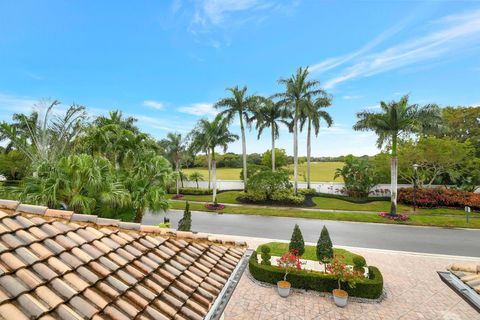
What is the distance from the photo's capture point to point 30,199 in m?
8.77

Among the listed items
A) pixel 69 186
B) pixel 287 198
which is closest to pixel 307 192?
pixel 287 198

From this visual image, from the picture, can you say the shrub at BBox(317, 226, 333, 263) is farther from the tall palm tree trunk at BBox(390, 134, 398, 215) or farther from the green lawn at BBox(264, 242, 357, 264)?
the tall palm tree trunk at BBox(390, 134, 398, 215)

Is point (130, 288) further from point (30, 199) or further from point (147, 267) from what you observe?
point (30, 199)

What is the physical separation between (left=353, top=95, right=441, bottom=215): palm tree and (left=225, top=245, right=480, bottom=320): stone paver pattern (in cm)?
1236

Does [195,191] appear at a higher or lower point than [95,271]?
lower

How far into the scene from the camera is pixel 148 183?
13594 millimetres

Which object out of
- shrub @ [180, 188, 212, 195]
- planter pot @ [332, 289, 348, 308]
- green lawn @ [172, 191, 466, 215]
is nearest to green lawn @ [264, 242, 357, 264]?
planter pot @ [332, 289, 348, 308]

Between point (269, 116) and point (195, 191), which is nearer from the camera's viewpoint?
point (269, 116)

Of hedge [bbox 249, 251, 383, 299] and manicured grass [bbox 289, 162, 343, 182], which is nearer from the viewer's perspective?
hedge [bbox 249, 251, 383, 299]

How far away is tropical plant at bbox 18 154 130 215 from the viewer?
8.75m

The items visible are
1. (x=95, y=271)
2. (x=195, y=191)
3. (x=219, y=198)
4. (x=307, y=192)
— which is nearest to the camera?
(x=95, y=271)

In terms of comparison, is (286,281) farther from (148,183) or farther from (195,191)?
(195,191)

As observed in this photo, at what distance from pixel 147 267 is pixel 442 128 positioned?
1332 inches

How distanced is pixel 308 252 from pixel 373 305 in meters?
4.81
